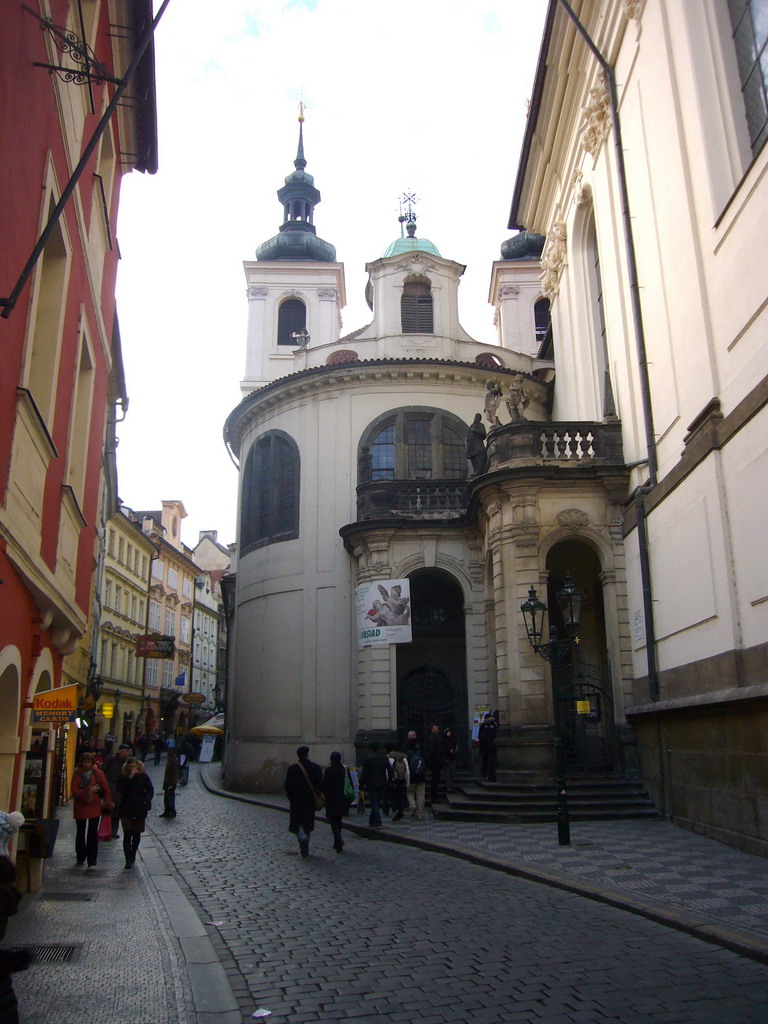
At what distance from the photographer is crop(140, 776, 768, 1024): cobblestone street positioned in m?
5.85

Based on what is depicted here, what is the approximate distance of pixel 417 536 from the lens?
80.7 feet

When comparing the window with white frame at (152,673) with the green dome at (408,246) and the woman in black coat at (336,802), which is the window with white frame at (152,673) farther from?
the woman in black coat at (336,802)

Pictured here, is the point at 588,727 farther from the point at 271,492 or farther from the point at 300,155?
the point at 300,155

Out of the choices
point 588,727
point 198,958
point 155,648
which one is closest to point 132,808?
point 198,958

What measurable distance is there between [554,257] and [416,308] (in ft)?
23.7

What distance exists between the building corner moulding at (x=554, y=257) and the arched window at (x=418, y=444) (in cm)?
502

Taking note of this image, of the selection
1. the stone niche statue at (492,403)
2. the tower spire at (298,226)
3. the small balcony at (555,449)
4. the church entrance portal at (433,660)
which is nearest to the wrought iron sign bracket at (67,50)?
the small balcony at (555,449)

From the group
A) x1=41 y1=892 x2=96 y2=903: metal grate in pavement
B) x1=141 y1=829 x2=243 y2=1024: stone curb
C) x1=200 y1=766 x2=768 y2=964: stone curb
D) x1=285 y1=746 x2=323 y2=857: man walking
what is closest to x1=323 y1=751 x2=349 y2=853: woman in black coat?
x1=285 y1=746 x2=323 y2=857: man walking

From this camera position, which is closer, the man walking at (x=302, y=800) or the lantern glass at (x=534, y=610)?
the man walking at (x=302, y=800)

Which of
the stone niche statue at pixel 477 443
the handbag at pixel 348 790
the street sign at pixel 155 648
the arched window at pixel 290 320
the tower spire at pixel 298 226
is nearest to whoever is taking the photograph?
the handbag at pixel 348 790

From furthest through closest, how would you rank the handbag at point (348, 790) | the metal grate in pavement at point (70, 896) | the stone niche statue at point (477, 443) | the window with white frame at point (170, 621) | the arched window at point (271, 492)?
the window with white frame at point (170, 621) < the arched window at point (271, 492) < the stone niche statue at point (477, 443) < the handbag at point (348, 790) < the metal grate in pavement at point (70, 896)

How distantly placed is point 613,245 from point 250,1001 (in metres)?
17.0

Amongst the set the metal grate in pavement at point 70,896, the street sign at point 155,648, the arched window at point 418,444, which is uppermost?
the arched window at point 418,444

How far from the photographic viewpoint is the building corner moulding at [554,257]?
2488 cm
